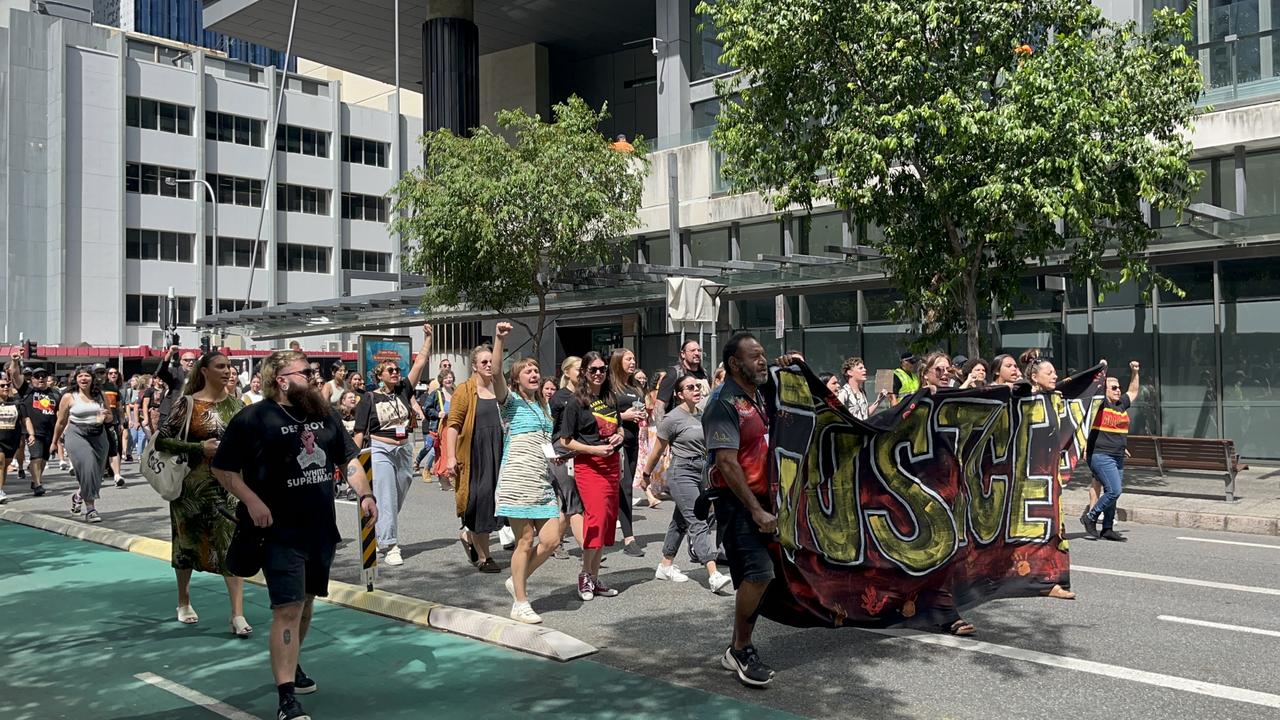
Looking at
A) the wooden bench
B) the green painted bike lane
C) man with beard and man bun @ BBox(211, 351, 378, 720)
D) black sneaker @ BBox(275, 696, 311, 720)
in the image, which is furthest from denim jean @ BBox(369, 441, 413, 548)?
the wooden bench

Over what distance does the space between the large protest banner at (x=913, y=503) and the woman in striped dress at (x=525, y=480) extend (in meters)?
1.76

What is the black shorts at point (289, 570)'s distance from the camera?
16.8 ft

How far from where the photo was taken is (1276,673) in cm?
571

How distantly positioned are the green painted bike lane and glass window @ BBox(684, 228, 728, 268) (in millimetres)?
19303

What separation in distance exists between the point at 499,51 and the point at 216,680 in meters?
32.0

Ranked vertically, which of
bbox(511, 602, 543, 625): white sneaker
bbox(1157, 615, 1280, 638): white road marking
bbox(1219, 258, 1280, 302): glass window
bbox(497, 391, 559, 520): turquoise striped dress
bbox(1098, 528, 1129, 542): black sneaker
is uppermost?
bbox(1219, 258, 1280, 302): glass window

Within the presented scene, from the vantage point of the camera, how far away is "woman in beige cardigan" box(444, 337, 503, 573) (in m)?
8.49

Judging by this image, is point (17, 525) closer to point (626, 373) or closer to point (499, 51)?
point (626, 373)

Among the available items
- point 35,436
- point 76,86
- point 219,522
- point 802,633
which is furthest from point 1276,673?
point 76,86

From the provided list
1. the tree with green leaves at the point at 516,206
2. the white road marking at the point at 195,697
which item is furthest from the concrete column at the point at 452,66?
the white road marking at the point at 195,697

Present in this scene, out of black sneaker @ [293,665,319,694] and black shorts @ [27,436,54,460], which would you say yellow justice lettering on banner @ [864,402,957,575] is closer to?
black sneaker @ [293,665,319,694]

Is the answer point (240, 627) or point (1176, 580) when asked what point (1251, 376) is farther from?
point (240, 627)

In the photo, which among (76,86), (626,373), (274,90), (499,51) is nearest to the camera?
(626,373)

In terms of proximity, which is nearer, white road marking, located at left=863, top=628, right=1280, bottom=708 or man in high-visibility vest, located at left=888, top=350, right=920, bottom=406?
white road marking, located at left=863, top=628, right=1280, bottom=708
